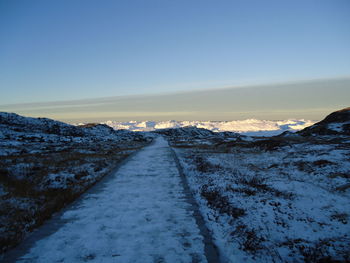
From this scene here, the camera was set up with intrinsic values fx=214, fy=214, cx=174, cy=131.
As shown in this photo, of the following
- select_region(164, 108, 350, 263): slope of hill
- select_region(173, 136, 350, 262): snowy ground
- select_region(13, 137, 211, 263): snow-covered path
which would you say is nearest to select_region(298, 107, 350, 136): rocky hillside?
select_region(164, 108, 350, 263): slope of hill

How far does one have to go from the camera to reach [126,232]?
19.9 ft

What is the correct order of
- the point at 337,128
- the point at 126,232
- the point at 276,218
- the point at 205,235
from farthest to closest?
the point at 337,128
the point at 276,218
the point at 126,232
the point at 205,235

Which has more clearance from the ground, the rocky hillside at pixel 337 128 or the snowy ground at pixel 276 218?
the snowy ground at pixel 276 218

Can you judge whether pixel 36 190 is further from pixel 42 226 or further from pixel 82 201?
pixel 42 226

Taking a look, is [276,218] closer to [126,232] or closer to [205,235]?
[205,235]

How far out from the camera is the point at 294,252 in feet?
17.1

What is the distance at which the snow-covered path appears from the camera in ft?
16.1

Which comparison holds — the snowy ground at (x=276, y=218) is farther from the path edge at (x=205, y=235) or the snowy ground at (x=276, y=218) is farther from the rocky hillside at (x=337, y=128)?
the rocky hillside at (x=337, y=128)

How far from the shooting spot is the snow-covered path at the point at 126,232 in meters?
4.90

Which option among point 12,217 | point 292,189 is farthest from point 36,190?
point 292,189

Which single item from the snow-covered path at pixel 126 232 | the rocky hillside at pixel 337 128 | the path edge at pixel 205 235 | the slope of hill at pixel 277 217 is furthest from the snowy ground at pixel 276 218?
the rocky hillside at pixel 337 128

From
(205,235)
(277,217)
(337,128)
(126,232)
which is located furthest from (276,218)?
(337,128)

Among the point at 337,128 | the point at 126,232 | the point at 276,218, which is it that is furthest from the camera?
the point at 337,128

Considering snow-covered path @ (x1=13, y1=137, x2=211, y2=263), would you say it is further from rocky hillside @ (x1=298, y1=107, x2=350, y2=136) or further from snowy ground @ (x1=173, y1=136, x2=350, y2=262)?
rocky hillside @ (x1=298, y1=107, x2=350, y2=136)
